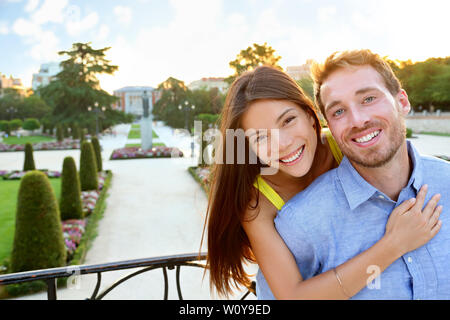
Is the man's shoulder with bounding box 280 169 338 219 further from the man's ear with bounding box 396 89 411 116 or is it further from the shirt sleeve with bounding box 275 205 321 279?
the man's ear with bounding box 396 89 411 116

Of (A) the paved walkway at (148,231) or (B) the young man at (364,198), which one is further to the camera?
(A) the paved walkway at (148,231)

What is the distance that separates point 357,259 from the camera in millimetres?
1237

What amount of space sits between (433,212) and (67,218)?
768cm

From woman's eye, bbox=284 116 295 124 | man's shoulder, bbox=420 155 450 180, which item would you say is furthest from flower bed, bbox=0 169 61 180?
man's shoulder, bbox=420 155 450 180

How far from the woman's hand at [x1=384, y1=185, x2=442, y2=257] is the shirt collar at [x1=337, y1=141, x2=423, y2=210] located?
2.6 inches

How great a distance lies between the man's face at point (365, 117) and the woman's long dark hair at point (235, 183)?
228mm

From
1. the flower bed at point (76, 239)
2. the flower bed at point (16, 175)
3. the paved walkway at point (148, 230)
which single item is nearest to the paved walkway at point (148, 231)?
the paved walkway at point (148, 230)

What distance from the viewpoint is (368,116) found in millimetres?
1296

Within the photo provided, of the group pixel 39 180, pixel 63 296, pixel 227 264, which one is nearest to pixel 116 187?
pixel 39 180

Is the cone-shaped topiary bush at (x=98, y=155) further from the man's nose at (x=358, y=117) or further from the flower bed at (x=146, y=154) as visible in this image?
the man's nose at (x=358, y=117)

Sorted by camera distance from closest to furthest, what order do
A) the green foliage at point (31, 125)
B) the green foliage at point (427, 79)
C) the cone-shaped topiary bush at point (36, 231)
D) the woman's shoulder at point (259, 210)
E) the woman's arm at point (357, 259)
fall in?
the woman's arm at point (357, 259), the woman's shoulder at point (259, 210), the cone-shaped topiary bush at point (36, 231), the green foliage at point (427, 79), the green foliage at point (31, 125)

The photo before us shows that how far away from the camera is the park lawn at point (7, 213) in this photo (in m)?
6.23

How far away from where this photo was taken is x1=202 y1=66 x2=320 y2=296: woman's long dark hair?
1.52 metres

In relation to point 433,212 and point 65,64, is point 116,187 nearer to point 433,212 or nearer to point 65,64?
point 433,212
